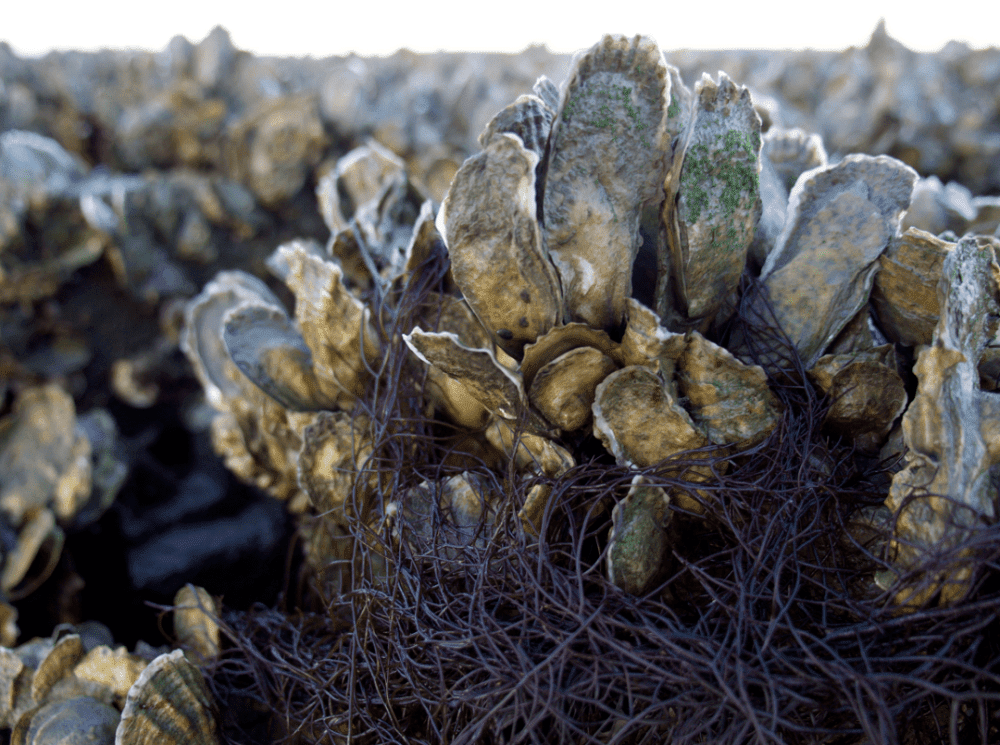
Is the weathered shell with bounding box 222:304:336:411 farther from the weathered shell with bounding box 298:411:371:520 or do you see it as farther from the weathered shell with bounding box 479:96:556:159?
the weathered shell with bounding box 479:96:556:159

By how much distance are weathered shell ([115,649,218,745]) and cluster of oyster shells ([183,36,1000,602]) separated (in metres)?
0.29

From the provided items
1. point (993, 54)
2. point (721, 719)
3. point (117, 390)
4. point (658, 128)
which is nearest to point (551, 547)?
point (721, 719)

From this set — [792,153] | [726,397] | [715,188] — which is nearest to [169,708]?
[726,397]

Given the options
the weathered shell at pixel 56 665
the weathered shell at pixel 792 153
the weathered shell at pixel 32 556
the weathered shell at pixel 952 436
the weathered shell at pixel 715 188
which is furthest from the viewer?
the weathered shell at pixel 32 556

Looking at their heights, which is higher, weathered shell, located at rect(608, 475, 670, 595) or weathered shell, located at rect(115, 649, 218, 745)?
weathered shell, located at rect(608, 475, 670, 595)

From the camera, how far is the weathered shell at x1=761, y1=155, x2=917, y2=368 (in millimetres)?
707

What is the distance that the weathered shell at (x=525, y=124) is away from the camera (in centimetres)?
67

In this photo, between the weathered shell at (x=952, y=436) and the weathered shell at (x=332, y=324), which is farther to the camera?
the weathered shell at (x=332, y=324)

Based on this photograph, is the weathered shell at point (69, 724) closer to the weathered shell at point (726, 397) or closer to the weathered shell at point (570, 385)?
the weathered shell at point (570, 385)

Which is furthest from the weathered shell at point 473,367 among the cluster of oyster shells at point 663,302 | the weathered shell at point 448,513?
the weathered shell at point 448,513

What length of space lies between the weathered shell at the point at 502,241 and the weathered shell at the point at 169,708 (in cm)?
53

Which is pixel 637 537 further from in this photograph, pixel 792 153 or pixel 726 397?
pixel 792 153

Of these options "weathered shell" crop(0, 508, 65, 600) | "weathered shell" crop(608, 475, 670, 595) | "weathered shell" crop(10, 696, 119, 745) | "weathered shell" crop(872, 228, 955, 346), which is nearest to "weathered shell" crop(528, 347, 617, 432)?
"weathered shell" crop(608, 475, 670, 595)

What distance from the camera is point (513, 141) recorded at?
0.61 metres
